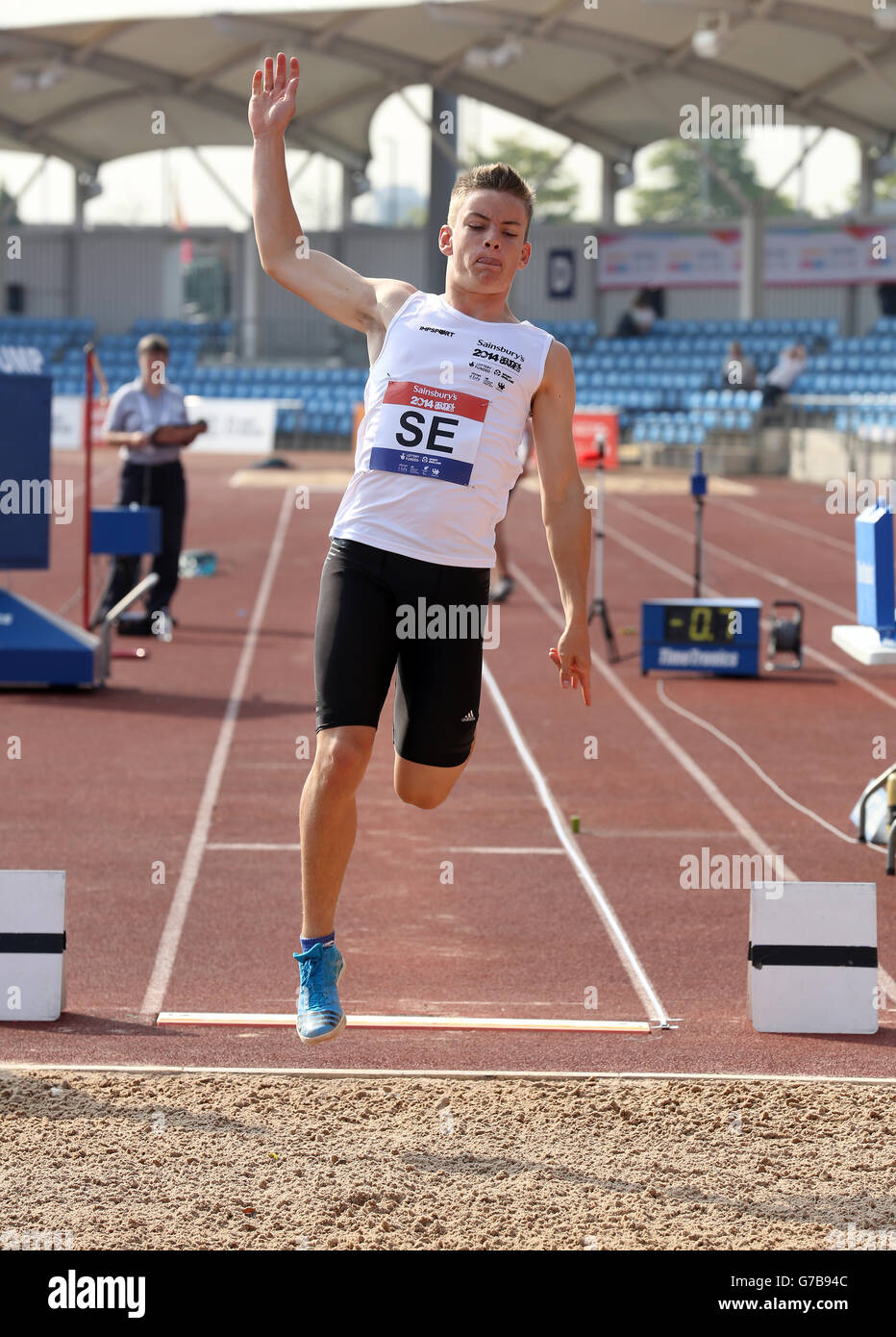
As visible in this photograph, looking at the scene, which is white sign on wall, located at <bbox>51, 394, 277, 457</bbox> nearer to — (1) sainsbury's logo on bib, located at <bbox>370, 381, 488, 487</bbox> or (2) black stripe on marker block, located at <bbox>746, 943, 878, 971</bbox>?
(2) black stripe on marker block, located at <bbox>746, 943, 878, 971</bbox>

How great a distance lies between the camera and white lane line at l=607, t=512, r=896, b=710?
39.1ft

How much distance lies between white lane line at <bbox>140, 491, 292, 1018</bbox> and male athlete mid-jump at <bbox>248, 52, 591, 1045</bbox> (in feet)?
4.67

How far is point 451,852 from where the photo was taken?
24.8 ft

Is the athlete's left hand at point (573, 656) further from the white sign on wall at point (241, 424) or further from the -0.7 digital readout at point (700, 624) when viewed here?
the white sign on wall at point (241, 424)

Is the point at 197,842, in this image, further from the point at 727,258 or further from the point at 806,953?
the point at 727,258

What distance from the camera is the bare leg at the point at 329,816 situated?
13.9 feet

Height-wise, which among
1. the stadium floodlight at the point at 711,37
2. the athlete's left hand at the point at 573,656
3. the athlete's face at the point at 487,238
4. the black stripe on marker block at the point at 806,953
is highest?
the stadium floodlight at the point at 711,37

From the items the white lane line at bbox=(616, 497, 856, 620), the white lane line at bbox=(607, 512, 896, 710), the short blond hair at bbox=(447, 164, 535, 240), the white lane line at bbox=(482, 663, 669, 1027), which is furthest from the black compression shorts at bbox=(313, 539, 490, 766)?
the white lane line at bbox=(616, 497, 856, 620)

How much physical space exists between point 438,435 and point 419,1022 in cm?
188

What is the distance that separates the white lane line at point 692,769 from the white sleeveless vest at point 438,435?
326 cm

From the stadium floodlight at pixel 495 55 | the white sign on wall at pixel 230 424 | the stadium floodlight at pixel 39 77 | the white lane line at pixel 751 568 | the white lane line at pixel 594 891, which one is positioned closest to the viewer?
the white lane line at pixel 594 891

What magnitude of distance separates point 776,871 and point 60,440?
29.5m

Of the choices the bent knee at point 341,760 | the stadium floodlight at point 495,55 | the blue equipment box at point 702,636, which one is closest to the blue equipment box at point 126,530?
the blue equipment box at point 702,636
